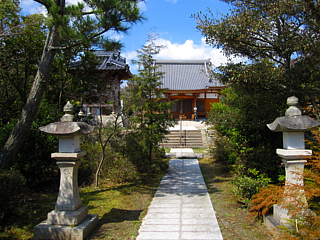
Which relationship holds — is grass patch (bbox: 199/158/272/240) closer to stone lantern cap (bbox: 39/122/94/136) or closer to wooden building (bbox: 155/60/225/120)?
stone lantern cap (bbox: 39/122/94/136)

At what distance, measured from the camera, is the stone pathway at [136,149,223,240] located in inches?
126

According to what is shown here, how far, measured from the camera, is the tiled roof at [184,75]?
2264cm

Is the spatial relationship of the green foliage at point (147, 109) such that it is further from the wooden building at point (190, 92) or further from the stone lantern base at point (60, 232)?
the wooden building at point (190, 92)

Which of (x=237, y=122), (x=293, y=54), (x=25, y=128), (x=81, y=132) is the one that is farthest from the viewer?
(x=237, y=122)

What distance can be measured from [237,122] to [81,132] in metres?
3.52

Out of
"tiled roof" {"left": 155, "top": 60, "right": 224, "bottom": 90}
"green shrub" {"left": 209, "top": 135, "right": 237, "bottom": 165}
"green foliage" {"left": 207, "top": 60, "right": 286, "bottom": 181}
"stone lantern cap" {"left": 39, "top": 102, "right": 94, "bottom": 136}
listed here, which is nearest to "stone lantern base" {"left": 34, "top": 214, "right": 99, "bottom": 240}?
"stone lantern cap" {"left": 39, "top": 102, "right": 94, "bottom": 136}

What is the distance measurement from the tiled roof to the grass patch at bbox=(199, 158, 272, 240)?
15.5m

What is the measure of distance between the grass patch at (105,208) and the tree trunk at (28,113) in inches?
35.9

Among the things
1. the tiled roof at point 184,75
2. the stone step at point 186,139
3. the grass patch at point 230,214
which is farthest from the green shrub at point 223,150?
the tiled roof at point 184,75

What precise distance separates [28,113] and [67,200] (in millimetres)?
2357

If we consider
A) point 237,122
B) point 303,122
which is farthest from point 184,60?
point 303,122

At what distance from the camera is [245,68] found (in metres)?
4.26

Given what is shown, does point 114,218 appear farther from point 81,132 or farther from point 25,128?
point 25,128

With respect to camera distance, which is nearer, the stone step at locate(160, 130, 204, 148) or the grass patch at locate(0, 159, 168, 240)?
the grass patch at locate(0, 159, 168, 240)
